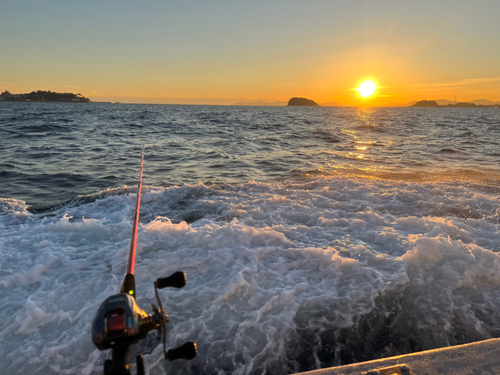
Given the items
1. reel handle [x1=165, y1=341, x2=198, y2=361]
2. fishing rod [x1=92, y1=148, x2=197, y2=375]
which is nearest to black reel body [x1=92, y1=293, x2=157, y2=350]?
fishing rod [x1=92, y1=148, x2=197, y2=375]

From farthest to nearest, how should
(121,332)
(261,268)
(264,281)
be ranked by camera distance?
(261,268), (264,281), (121,332)

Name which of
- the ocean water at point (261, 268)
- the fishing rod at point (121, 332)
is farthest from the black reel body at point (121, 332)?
the ocean water at point (261, 268)

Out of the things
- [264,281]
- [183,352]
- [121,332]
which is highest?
[121,332]

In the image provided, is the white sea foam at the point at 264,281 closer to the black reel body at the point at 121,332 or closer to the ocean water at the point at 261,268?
the ocean water at the point at 261,268

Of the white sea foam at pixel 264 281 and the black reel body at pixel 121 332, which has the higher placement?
the black reel body at pixel 121 332

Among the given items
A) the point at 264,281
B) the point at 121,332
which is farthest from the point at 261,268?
the point at 121,332

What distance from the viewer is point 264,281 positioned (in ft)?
12.9

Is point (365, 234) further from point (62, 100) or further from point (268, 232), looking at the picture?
point (62, 100)

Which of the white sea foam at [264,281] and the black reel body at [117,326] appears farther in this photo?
the white sea foam at [264,281]

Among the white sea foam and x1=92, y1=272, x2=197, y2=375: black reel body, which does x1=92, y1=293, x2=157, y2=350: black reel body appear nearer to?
x1=92, y1=272, x2=197, y2=375: black reel body

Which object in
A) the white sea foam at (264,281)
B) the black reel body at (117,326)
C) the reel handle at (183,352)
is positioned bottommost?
the white sea foam at (264,281)

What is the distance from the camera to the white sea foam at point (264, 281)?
2953 millimetres

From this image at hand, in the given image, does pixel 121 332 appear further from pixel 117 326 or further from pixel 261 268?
pixel 261 268

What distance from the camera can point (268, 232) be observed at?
16.9ft
